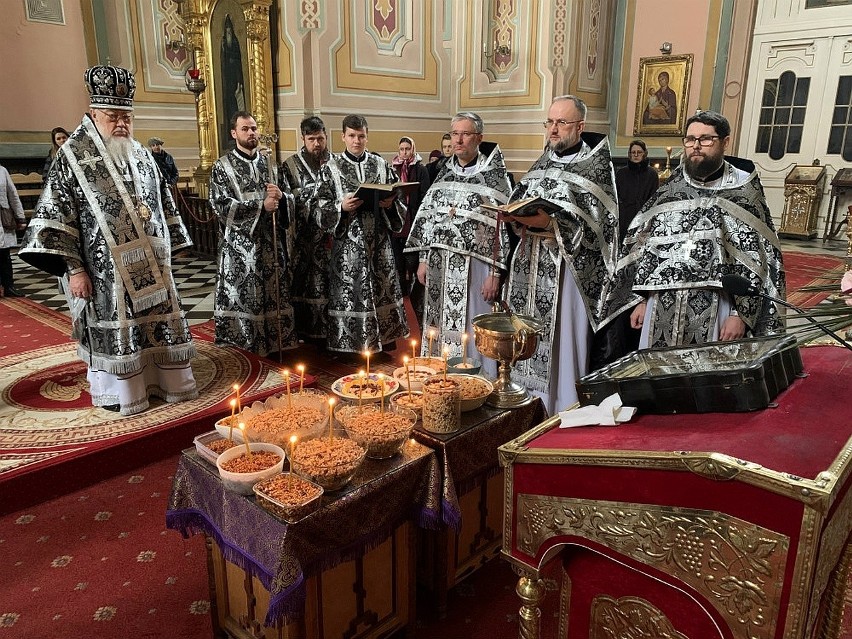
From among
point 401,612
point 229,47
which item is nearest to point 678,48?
point 229,47

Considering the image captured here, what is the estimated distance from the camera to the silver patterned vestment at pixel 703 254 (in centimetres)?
303

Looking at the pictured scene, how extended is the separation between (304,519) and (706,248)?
2342 mm

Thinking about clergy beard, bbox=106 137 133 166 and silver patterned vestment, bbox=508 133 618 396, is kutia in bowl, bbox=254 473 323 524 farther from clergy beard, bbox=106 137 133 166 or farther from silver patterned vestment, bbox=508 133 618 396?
clergy beard, bbox=106 137 133 166

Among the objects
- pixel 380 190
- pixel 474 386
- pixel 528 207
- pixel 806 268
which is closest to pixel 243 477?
pixel 474 386

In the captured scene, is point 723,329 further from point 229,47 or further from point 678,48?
point 678,48

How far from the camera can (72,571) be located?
8.93 ft

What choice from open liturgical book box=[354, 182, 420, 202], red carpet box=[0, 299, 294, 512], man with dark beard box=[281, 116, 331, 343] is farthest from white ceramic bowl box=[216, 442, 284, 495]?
man with dark beard box=[281, 116, 331, 343]

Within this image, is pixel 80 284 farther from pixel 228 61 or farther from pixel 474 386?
pixel 228 61

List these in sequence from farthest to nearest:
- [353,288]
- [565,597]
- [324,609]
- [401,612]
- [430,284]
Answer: [353,288]
[430,284]
[401,612]
[324,609]
[565,597]

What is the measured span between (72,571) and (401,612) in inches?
59.0

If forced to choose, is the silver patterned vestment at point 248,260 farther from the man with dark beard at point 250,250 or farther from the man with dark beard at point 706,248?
the man with dark beard at point 706,248

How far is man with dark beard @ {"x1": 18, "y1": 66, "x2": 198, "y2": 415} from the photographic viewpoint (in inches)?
142

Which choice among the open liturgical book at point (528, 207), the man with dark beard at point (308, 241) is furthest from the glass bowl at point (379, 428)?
the man with dark beard at point (308, 241)

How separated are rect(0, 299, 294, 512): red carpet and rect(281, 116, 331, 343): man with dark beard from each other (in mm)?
683
